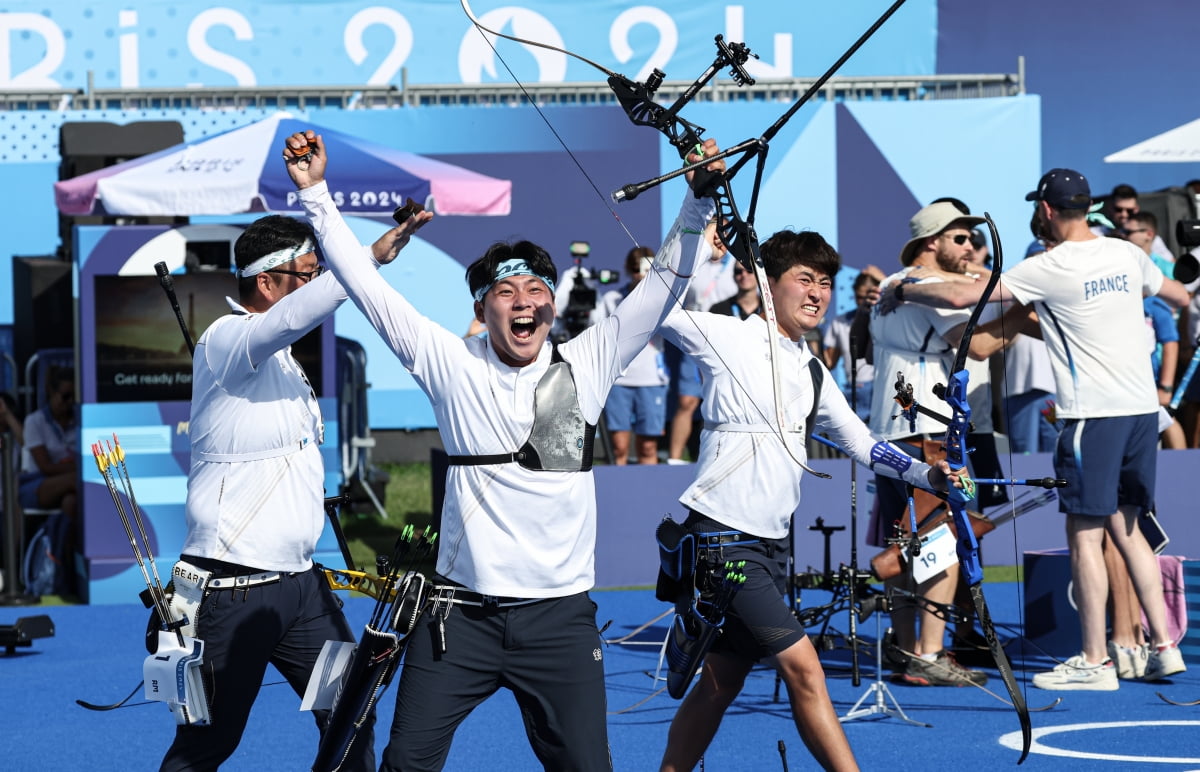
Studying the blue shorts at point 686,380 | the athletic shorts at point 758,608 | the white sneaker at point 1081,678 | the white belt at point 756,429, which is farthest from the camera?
the blue shorts at point 686,380

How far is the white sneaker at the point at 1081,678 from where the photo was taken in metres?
6.84

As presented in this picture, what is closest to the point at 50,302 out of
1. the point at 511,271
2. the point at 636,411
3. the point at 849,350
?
the point at 636,411

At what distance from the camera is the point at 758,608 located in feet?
15.0

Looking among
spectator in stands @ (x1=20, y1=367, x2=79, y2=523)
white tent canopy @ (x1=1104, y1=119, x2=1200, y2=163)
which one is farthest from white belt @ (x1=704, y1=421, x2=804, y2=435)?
white tent canopy @ (x1=1104, y1=119, x2=1200, y2=163)

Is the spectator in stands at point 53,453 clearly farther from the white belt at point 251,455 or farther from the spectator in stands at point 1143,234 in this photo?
the spectator in stands at point 1143,234

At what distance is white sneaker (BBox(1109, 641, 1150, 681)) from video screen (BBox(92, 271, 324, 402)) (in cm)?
521

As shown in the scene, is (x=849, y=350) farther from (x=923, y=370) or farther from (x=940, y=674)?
(x=940, y=674)

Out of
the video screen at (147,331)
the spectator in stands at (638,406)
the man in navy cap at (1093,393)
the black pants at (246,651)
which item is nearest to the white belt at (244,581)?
the black pants at (246,651)

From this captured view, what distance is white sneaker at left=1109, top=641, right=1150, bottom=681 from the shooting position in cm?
715

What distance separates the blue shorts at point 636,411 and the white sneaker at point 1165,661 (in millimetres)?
5281

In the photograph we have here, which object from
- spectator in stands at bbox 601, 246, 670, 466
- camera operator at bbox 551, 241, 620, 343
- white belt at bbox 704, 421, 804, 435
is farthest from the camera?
spectator in stands at bbox 601, 246, 670, 466

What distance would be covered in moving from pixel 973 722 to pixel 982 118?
33.8ft

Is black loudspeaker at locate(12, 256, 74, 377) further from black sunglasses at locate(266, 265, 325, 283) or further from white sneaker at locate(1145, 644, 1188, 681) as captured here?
white sneaker at locate(1145, 644, 1188, 681)

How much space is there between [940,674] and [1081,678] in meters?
0.60
